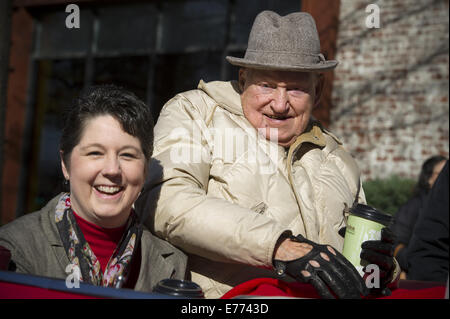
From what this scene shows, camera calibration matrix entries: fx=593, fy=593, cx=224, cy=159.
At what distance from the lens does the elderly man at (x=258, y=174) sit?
2.19 meters

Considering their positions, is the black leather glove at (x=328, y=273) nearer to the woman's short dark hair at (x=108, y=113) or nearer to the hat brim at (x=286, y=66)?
the woman's short dark hair at (x=108, y=113)

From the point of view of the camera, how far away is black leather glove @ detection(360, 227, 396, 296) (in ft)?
7.24

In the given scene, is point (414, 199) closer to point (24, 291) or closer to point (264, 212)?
point (264, 212)

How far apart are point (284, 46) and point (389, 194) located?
4.16 metres

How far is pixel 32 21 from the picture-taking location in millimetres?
8969

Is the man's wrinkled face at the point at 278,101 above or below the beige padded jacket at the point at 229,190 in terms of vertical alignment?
above

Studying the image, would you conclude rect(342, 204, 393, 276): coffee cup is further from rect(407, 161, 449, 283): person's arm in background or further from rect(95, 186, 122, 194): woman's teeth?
rect(407, 161, 449, 283): person's arm in background

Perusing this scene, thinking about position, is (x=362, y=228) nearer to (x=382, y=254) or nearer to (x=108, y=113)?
(x=382, y=254)

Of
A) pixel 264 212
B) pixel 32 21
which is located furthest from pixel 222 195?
pixel 32 21

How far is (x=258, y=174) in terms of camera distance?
99.7 inches

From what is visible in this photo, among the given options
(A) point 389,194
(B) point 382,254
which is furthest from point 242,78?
(A) point 389,194

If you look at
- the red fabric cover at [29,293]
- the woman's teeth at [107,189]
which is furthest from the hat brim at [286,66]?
the red fabric cover at [29,293]

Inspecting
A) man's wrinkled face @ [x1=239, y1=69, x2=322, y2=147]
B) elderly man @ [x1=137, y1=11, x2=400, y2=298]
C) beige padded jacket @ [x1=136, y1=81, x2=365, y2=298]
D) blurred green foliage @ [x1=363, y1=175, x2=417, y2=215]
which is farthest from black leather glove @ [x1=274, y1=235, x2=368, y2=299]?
blurred green foliage @ [x1=363, y1=175, x2=417, y2=215]

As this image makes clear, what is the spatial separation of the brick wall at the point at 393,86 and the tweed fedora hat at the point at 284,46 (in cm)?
425
